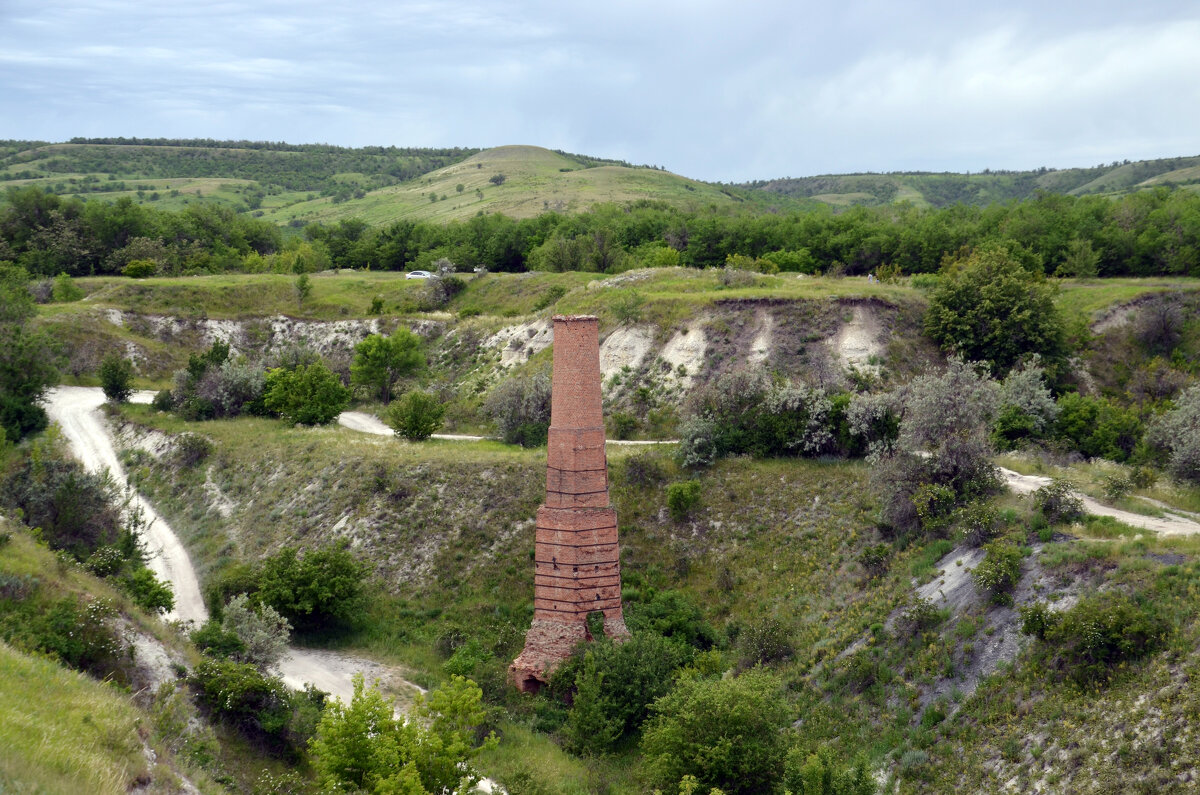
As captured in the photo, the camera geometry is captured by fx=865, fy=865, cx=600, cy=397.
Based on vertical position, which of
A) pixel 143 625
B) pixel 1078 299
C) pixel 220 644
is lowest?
pixel 220 644

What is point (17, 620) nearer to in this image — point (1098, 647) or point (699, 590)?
point (699, 590)

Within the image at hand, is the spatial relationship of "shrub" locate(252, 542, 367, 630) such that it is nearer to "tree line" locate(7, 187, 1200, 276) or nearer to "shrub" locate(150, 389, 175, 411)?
"shrub" locate(150, 389, 175, 411)

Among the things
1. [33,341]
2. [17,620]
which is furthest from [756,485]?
[33,341]

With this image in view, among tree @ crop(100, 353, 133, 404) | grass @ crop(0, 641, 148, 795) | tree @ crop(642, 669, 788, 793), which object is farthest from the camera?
tree @ crop(100, 353, 133, 404)

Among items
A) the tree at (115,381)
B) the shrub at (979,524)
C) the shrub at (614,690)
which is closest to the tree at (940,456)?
the shrub at (979,524)

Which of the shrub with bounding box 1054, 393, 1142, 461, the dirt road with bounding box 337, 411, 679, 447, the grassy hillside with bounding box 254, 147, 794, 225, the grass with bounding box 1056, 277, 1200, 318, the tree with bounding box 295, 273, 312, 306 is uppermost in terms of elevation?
the grassy hillside with bounding box 254, 147, 794, 225

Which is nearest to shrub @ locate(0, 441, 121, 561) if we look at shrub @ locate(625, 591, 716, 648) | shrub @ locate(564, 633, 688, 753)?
shrub @ locate(564, 633, 688, 753)
